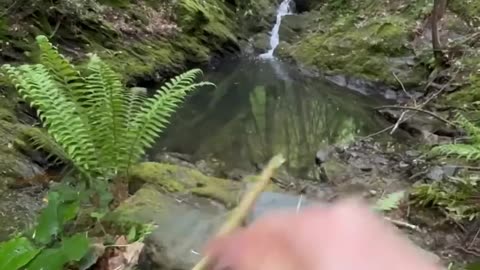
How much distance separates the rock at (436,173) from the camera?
5564 mm

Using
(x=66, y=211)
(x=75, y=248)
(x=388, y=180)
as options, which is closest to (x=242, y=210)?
(x=75, y=248)

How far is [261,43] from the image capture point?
16.9 metres

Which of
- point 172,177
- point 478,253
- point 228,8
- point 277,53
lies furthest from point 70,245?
point 228,8

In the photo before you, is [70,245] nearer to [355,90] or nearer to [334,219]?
[334,219]

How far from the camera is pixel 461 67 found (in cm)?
987

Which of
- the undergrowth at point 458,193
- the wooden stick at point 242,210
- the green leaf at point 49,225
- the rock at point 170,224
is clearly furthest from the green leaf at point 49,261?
the undergrowth at point 458,193

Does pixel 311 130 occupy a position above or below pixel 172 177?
below

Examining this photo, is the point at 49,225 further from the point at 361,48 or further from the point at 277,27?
the point at 277,27

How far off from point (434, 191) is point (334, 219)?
14.5 feet

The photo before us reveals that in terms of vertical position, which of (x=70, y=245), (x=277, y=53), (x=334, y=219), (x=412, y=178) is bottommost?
(x=277, y=53)

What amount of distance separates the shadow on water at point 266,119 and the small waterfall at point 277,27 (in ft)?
9.75

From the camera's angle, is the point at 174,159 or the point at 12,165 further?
the point at 174,159

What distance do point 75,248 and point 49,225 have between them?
0.30 meters

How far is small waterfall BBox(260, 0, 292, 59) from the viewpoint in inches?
645
